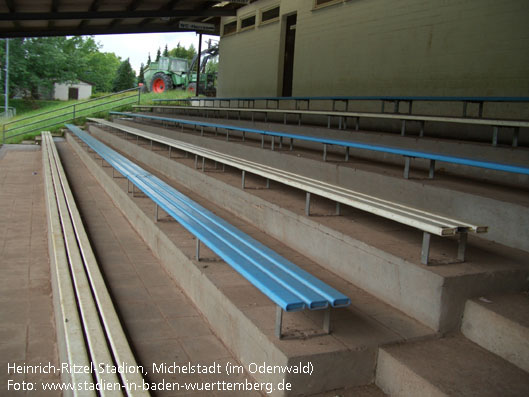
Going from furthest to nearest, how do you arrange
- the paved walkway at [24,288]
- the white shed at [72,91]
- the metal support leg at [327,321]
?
the white shed at [72,91] < the paved walkway at [24,288] < the metal support leg at [327,321]

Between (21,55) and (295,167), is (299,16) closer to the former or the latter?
(295,167)

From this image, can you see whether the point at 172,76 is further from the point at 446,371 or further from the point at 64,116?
the point at 446,371

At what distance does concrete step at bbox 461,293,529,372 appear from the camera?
7.25 ft

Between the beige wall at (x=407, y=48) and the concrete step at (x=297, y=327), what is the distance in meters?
4.33

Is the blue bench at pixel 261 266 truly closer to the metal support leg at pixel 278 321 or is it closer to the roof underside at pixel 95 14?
the metal support leg at pixel 278 321

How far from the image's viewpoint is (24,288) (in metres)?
4.16

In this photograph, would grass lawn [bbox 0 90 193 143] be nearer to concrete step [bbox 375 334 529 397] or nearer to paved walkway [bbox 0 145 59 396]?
paved walkway [bbox 0 145 59 396]

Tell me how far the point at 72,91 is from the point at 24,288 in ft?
191

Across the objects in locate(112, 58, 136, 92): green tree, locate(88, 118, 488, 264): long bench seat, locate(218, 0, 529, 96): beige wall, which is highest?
locate(112, 58, 136, 92): green tree

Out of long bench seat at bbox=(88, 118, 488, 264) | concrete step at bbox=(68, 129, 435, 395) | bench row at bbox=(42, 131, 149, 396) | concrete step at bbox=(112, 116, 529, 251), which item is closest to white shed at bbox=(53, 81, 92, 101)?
bench row at bbox=(42, 131, 149, 396)

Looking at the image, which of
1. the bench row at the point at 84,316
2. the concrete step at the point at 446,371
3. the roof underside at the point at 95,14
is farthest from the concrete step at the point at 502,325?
the roof underside at the point at 95,14

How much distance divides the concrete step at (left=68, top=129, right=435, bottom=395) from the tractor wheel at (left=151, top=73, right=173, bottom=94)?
85.8ft

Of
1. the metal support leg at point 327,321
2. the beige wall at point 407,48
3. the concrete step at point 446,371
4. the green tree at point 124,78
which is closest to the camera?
the concrete step at point 446,371

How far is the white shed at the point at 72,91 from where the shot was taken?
5625 centimetres
